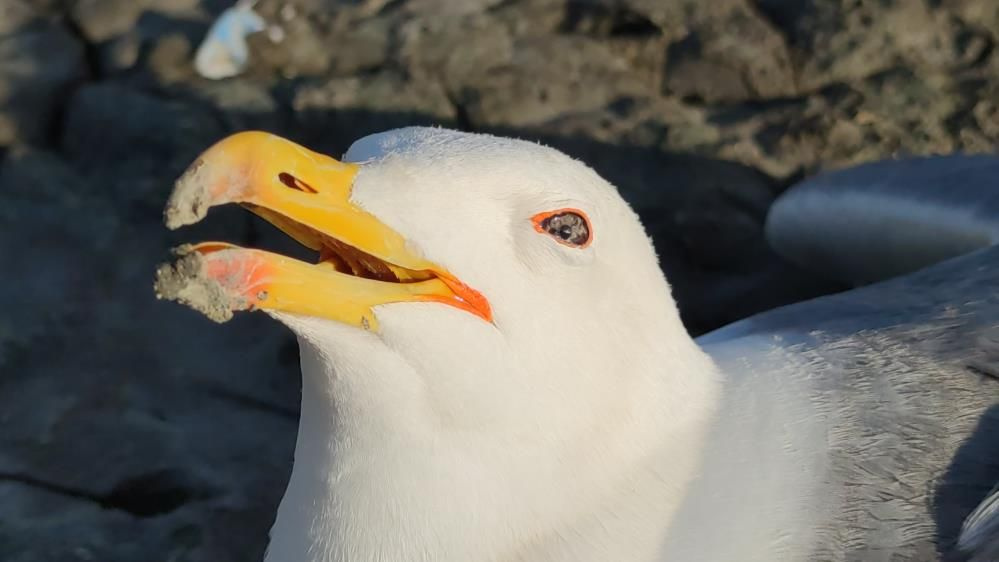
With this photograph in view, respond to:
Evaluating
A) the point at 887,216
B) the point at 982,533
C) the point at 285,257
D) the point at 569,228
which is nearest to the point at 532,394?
the point at 569,228

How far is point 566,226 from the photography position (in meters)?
2.14

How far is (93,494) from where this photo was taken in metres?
3.48

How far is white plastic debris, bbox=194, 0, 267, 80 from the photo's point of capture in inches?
195

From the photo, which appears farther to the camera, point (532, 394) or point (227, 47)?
point (227, 47)

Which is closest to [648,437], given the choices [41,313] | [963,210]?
[963,210]

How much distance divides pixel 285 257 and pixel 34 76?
3454 mm

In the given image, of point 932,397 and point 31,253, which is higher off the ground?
point 31,253

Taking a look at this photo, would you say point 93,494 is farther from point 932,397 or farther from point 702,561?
point 932,397

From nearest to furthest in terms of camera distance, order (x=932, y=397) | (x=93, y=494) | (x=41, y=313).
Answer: (x=932, y=397) → (x=93, y=494) → (x=41, y=313)

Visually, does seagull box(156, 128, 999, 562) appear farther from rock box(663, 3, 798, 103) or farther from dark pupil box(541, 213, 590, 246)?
rock box(663, 3, 798, 103)

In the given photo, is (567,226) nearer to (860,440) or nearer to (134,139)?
(860,440)

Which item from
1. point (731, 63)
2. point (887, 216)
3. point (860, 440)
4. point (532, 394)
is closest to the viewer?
point (532, 394)

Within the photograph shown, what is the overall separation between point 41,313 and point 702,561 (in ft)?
8.83

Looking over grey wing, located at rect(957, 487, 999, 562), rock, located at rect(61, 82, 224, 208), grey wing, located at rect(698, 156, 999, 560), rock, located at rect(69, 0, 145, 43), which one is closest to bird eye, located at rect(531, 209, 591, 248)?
grey wing, located at rect(698, 156, 999, 560)
